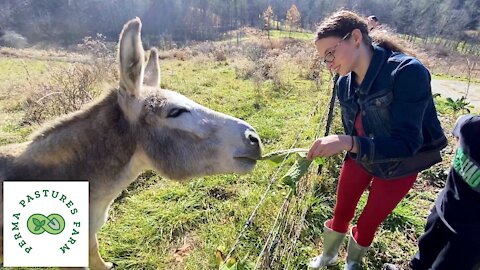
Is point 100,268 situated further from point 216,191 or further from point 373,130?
point 373,130

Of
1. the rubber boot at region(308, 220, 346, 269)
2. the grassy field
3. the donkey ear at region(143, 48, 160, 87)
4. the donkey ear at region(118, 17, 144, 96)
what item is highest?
the donkey ear at region(118, 17, 144, 96)

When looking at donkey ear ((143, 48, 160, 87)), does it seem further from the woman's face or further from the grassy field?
the woman's face

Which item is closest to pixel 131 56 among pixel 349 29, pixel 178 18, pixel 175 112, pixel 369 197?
pixel 175 112

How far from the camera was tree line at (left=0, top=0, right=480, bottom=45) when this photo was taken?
63906mm

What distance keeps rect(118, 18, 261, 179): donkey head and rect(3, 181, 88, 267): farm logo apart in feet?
1.84

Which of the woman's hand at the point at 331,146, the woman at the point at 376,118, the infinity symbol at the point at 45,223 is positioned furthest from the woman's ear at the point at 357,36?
the infinity symbol at the point at 45,223

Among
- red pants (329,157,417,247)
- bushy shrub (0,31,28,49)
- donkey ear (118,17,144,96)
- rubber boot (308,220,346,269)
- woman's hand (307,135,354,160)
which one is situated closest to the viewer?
woman's hand (307,135,354,160)

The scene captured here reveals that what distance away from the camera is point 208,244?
11.7 ft

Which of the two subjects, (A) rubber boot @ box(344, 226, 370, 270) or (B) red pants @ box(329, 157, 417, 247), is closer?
(B) red pants @ box(329, 157, 417, 247)

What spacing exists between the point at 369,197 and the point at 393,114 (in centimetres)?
88

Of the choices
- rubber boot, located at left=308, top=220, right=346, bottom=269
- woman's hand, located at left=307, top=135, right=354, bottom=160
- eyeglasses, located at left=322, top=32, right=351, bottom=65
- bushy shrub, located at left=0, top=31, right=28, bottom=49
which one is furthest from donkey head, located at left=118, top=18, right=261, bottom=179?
bushy shrub, located at left=0, top=31, right=28, bottom=49

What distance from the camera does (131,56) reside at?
1.87 metres

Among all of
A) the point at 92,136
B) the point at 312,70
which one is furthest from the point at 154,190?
the point at 312,70

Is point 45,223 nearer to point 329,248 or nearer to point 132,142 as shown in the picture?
point 132,142
